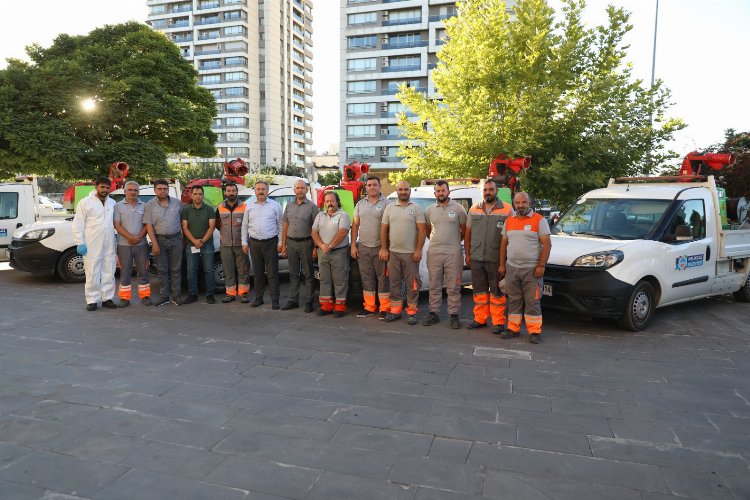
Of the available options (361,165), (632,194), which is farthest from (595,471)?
(361,165)

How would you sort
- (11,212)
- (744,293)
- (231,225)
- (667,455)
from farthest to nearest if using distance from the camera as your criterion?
(11,212), (744,293), (231,225), (667,455)

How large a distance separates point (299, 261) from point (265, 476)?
5005mm

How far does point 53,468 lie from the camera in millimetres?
3186

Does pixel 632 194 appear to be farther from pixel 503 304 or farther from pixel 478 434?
pixel 478 434

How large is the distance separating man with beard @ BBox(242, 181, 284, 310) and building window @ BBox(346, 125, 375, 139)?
163 feet

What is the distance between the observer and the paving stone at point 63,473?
299cm

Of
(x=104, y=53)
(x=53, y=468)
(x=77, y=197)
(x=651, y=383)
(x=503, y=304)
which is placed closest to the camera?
(x=53, y=468)

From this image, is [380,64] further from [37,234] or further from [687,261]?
[687,261]

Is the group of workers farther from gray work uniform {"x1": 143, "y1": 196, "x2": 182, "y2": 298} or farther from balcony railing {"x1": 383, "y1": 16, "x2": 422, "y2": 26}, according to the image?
balcony railing {"x1": 383, "y1": 16, "x2": 422, "y2": 26}

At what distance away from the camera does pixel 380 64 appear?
5600 cm

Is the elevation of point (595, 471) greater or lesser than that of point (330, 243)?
lesser

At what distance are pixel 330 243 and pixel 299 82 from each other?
271 feet

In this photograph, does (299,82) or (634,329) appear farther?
(299,82)

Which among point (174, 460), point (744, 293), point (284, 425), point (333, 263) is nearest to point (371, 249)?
point (333, 263)
